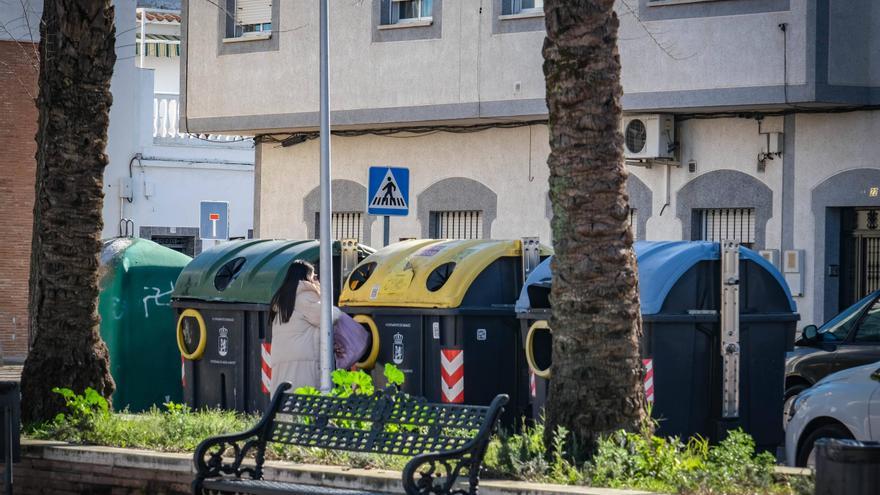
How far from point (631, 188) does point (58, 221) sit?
10.4 meters

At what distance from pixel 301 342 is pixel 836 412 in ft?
14.1

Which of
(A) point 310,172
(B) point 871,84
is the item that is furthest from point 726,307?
(A) point 310,172

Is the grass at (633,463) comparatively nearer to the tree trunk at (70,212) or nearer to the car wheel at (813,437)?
the car wheel at (813,437)

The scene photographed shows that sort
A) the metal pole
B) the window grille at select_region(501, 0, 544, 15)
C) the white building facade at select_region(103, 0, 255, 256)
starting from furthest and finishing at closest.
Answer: the white building facade at select_region(103, 0, 255, 256) → the window grille at select_region(501, 0, 544, 15) → the metal pole

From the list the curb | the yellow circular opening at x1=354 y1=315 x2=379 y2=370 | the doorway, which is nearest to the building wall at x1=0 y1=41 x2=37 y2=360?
the doorway

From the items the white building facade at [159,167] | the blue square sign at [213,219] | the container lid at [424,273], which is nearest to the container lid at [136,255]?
the container lid at [424,273]

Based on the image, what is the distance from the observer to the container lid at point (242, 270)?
1410 centimetres

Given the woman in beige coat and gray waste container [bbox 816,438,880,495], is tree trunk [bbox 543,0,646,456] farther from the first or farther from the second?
the woman in beige coat

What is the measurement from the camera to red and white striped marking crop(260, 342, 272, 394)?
13805 millimetres

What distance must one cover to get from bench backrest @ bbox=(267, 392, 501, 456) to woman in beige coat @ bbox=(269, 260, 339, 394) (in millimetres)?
3470

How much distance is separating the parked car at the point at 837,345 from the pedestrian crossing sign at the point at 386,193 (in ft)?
12.8

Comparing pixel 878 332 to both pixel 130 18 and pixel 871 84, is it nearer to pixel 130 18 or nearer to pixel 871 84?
pixel 871 84

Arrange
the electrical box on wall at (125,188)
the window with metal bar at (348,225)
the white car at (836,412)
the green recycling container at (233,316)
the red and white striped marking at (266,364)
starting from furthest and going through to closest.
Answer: the electrical box on wall at (125,188) < the window with metal bar at (348,225) < the green recycling container at (233,316) < the red and white striped marking at (266,364) < the white car at (836,412)

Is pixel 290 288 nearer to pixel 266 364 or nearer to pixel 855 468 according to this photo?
pixel 266 364
